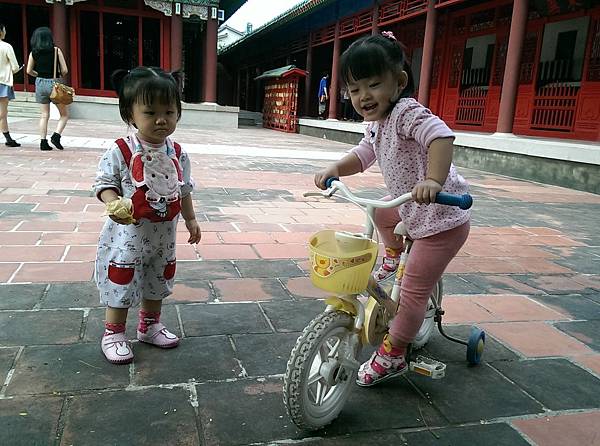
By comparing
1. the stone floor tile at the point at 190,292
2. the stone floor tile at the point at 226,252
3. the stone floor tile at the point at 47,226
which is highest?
the stone floor tile at the point at 47,226

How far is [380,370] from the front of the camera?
1886 mm

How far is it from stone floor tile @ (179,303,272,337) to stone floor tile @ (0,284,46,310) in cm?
67

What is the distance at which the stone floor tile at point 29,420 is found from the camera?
1.49 metres

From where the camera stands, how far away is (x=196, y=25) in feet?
65.2

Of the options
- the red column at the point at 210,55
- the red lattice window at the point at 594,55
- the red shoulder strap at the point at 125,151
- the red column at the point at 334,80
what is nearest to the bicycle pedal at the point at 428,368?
the red shoulder strap at the point at 125,151

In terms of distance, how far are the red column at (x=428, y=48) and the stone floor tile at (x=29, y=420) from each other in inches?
451

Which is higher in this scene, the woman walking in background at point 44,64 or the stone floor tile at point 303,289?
the woman walking in background at point 44,64

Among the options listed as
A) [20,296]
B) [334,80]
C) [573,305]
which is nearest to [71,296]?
[20,296]

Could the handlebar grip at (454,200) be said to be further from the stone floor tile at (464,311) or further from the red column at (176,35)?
the red column at (176,35)

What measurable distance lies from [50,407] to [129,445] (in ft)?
1.09

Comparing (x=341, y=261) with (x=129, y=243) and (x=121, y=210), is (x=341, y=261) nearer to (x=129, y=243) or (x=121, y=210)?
(x=121, y=210)

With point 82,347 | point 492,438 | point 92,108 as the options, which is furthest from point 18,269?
point 92,108

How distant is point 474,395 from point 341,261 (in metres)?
0.83

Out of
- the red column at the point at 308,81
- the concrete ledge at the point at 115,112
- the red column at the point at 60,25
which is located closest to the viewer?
the red column at the point at 60,25
